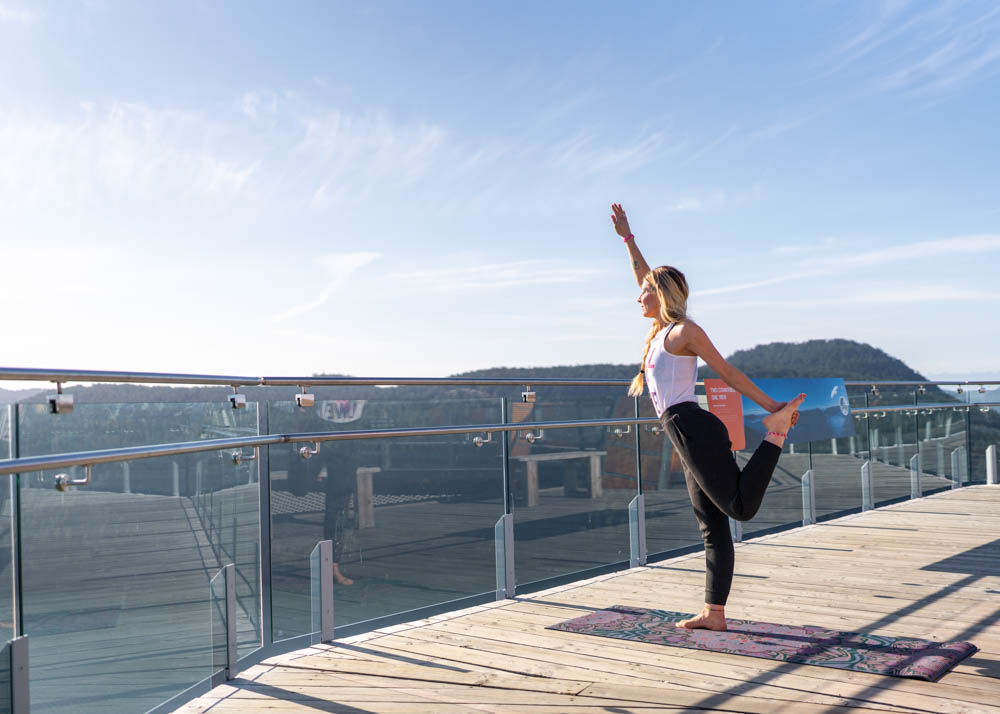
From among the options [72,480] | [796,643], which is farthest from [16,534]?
[796,643]

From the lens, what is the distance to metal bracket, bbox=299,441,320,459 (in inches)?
119

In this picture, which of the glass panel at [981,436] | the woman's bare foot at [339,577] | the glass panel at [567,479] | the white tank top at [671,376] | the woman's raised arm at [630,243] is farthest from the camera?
the glass panel at [981,436]

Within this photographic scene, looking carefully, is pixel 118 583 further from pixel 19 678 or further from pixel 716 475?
pixel 716 475

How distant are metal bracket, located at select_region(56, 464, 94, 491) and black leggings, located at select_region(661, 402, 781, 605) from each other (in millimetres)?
1708

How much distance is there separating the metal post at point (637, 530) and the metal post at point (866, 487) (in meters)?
2.75

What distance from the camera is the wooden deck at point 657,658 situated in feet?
7.54

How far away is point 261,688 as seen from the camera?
253 centimetres

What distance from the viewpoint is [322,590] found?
3064 mm

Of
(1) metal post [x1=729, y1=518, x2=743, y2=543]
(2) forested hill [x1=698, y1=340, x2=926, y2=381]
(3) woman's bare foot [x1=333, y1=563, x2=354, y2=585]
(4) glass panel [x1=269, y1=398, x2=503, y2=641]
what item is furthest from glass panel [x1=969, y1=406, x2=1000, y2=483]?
(2) forested hill [x1=698, y1=340, x2=926, y2=381]

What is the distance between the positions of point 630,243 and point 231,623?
198 cm

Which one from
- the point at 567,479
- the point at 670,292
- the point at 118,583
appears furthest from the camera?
the point at 567,479

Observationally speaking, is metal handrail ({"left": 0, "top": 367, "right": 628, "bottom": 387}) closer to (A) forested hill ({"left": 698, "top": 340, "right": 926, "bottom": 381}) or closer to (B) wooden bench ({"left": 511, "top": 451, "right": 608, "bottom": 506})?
(B) wooden bench ({"left": 511, "top": 451, "right": 608, "bottom": 506})

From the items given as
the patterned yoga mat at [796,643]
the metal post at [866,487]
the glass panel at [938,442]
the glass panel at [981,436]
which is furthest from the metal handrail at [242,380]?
the glass panel at [981,436]

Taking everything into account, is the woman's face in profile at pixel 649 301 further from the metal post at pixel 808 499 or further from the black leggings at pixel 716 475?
the metal post at pixel 808 499
